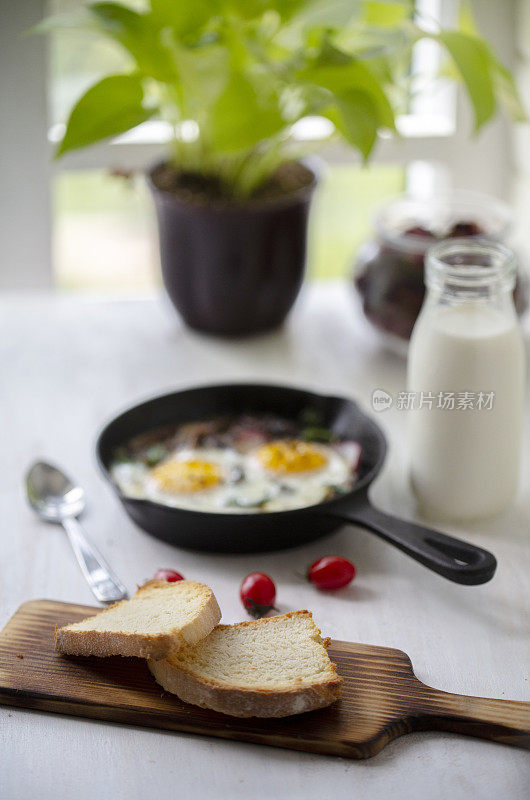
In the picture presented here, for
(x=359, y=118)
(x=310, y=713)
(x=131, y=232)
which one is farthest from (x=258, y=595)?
(x=131, y=232)

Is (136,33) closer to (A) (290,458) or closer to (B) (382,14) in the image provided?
(B) (382,14)

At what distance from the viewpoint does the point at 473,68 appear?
147 centimetres

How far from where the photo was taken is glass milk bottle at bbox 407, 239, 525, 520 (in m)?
1.21

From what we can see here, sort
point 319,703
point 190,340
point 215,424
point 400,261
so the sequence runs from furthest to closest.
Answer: point 190,340 < point 400,261 < point 215,424 < point 319,703


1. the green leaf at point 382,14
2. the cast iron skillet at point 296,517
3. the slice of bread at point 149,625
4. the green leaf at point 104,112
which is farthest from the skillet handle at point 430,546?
the green leaf at point 382,14

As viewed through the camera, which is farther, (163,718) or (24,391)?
(24,391)

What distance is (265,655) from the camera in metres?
1.01

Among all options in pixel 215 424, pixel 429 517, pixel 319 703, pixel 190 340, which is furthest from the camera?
pixel 190 340

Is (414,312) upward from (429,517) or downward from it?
upward

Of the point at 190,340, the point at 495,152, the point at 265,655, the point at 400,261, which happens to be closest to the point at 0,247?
the point at 190,340

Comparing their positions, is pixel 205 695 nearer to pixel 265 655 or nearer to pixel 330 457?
pixel 265 655

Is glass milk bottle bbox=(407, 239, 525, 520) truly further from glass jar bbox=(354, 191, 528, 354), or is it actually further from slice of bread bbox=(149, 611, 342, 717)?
glass jar bbox=(354, 191, 528, 354)

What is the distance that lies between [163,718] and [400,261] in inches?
40.6

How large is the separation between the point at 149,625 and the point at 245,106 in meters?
0.92
